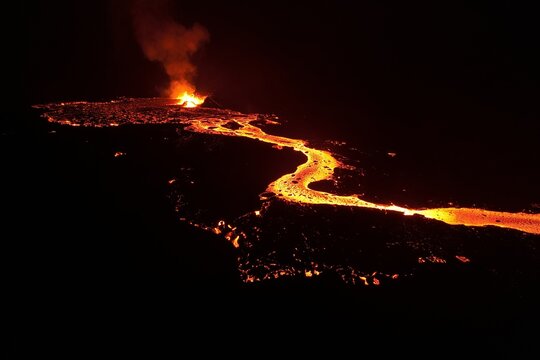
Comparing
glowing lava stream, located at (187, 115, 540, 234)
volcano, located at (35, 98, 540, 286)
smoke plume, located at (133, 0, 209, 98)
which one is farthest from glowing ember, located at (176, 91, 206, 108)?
glowing lava stream, located at (187, 115, 540, 234)

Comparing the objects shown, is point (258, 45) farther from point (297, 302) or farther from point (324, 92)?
point (297, 302)

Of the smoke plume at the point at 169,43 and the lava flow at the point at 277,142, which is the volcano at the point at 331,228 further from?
the smoke plume at the point at 169,43

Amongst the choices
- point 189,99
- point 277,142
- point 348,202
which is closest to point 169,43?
point 189,99

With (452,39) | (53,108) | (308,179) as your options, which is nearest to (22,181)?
(308,179)

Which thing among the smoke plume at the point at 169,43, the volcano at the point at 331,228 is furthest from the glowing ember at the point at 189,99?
the volcano at the point at 331,228

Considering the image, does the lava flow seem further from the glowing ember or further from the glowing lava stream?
the glowing ember

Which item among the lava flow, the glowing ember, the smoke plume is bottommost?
the lava flow
